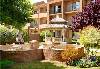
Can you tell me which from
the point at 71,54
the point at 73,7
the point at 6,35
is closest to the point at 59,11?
the point at 73,7

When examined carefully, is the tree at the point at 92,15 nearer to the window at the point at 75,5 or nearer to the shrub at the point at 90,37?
the shrub at the point at 90,37

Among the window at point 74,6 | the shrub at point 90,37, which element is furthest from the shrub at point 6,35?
the window at point 74,6

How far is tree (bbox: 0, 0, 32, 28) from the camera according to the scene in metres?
16.2

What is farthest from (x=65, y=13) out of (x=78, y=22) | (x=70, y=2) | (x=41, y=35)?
(x=78, y=22)

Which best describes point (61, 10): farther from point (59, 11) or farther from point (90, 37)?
point (90, 37)

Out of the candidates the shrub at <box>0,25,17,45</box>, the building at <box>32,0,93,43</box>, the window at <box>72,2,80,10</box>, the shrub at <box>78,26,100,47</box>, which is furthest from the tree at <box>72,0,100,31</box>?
the window at <box>72,2,80,10</box>

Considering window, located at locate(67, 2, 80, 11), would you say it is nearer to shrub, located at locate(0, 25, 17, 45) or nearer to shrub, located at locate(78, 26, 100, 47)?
shrub, located at locate(0, 25, 17, 45)

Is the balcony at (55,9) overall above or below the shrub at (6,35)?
above

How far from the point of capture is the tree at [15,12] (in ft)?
53.1

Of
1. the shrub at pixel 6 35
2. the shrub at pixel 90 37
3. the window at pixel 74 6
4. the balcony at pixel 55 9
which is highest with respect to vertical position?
the window at pixel 74 6

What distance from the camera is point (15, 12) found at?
17000 millimetres

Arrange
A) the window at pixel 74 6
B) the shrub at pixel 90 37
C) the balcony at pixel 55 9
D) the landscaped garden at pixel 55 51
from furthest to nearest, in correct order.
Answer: the balcony at pixel 55 9, the window at pixel 74 6, the shrub at pixel 90 37, the landscaped garden at pixel 55 51

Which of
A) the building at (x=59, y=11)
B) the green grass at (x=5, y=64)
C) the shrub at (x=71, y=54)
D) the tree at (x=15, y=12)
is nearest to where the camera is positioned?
the tree at (x=15, y=12)

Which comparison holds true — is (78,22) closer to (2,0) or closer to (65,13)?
(2,0)
